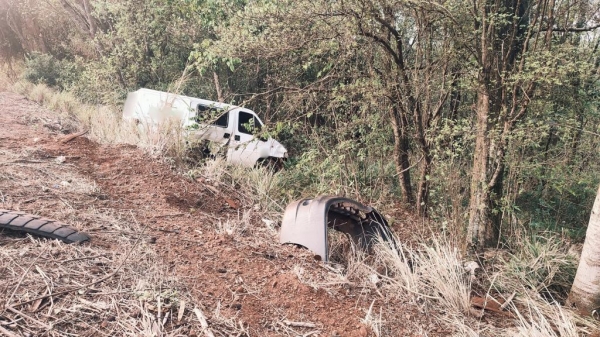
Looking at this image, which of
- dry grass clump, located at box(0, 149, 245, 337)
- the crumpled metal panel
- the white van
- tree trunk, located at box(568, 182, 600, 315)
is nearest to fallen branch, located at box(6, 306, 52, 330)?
dry grass clump, located at box(0, 149, 245, 337)

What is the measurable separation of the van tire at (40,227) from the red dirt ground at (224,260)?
163 millimetres

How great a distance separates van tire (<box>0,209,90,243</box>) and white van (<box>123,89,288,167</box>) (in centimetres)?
293

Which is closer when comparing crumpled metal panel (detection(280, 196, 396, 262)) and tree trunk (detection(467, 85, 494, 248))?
crumpled metal panel (detection(280, 196, 396, 262))

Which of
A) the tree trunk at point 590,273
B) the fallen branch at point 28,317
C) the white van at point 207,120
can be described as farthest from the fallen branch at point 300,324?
the white van at point 207,120

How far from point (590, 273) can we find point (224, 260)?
9.35ft

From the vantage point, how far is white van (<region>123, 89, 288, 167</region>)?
630 centimetres

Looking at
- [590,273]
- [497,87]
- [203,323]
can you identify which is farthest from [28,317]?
[497,87]

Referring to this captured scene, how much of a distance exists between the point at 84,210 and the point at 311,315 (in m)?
2.30

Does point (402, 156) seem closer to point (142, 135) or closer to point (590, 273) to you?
point (590, 273)

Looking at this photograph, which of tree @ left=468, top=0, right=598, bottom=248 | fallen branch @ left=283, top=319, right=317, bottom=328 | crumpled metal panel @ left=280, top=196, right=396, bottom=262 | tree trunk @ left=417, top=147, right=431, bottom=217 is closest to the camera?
fallen branch @ left=283, top=319, right=317, bottom=328

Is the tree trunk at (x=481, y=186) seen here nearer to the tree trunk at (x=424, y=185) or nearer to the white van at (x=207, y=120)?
the tree trunk at (x=424, y=185)

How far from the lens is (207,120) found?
6570 mm

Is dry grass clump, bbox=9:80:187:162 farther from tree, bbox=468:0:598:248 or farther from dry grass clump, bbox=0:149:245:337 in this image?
tree, bbox=468:0:598:248

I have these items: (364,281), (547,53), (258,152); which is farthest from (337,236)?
(258,152)
